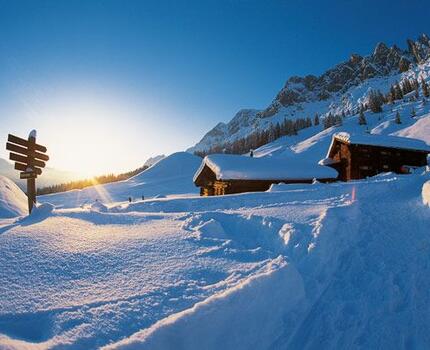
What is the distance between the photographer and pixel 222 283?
409 centimetres

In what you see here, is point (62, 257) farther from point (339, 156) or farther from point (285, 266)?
point (339, 156)

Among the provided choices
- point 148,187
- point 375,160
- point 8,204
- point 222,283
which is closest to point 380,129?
point 375,160

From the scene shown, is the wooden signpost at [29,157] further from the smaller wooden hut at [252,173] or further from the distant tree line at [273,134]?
the distant tree line at [273,134]

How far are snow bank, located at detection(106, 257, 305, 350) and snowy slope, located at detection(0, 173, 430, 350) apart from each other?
13 mm

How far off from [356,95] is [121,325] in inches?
6652

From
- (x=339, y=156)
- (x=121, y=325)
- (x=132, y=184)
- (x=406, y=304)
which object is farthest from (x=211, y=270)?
(x=132, y=184)

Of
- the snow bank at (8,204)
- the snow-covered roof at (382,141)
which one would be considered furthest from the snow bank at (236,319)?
the snow-covered roof at (382,141)

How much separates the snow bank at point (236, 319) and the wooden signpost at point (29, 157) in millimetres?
10093

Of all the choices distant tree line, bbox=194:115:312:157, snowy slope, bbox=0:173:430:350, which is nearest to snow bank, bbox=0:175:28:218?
snowy slope, bbox=0:173:430:350

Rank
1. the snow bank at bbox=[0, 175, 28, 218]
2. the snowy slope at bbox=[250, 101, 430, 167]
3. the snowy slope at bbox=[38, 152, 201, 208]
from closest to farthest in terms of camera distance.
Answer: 1. the snow bank at bbox=[0, 175, 28, 218]
2. the snowy slope at bbox=[38, 152, 201, 208]
3. the snowy slope at bbox=[250, 101, 430, 167]

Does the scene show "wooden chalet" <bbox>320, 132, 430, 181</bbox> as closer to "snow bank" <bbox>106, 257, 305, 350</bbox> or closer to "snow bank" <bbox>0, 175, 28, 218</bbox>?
"snow bank" <bbox>106, 257, 305, 350</bbox>

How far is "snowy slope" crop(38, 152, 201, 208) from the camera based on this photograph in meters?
45.1

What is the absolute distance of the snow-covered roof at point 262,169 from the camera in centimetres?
1972

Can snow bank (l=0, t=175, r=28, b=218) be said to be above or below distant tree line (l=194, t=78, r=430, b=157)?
below
